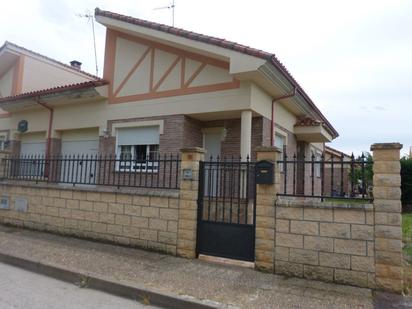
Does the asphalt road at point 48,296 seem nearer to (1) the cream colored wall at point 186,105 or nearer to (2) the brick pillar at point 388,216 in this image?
(2) the brick pillar at point 388,216

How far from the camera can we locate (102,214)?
7.07 m

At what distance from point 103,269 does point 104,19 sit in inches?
336

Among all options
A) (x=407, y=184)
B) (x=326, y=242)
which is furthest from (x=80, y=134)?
(x=407, y=184)

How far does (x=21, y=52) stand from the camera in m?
14.5

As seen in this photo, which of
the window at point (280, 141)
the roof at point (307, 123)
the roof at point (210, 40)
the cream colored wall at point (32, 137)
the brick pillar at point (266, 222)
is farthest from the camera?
the cream colored wall at point (32, 137)

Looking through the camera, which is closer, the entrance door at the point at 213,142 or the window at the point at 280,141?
the entrance door at the point at 213,142

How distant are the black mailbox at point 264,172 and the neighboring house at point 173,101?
304 centimetres

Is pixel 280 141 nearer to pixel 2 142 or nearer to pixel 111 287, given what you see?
pixel 111 287

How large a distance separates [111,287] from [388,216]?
4019 millimetres

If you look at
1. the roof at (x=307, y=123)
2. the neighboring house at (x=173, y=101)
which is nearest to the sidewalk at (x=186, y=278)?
the neighboring house at (x=173, y=101)

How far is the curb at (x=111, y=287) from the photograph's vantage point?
13.7 ft

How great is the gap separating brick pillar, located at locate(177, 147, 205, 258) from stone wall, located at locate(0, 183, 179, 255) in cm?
15

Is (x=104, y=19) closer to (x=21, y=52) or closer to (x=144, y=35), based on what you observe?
(x=144, y=35)

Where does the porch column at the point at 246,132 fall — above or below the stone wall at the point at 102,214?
above
